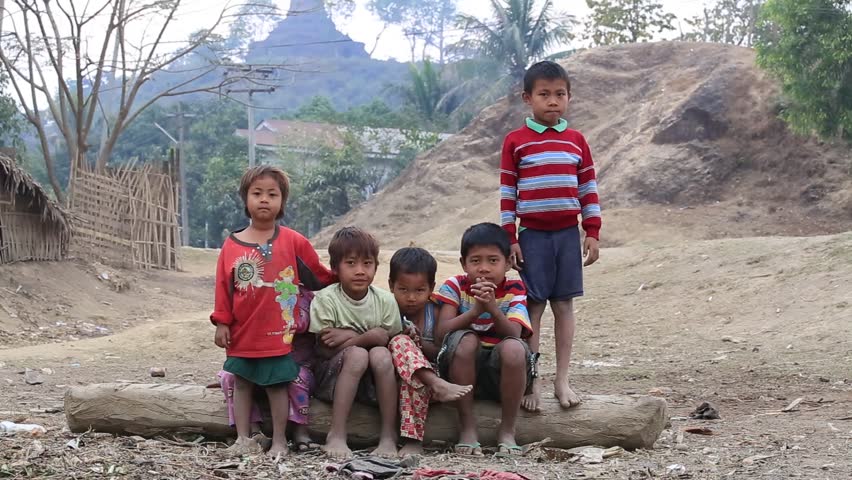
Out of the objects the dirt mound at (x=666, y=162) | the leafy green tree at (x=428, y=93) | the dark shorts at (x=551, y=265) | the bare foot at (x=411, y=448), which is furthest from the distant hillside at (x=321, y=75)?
the bare foot at (x=411, y=448)

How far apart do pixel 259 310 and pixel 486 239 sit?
106 cm

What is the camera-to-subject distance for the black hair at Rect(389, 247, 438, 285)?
4.28m

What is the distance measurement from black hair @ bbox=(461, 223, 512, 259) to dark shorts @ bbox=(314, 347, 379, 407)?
0.73 meters

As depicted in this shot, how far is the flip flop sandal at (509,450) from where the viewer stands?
163 inches

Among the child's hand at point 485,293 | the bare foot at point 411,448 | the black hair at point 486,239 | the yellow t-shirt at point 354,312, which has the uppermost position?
the black hair at point 486,239

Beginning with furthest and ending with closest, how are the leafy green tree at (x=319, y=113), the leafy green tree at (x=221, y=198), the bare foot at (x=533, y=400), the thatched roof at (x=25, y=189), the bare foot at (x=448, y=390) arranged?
the leafy green tree at (x=319, y=113)
the leafy green tree at (x=221, y=198)
the thatched roof at (x=25, y=189)
the bare foot at (x=533, y=400)
the bare foot at (x=448, y=390)

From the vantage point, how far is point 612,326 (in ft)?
36.9

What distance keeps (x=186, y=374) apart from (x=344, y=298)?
4031 millimetres

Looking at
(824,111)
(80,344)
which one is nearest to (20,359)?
(80,344)

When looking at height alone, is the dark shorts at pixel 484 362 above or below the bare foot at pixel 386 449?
above

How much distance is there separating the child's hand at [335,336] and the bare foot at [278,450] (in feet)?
1.57

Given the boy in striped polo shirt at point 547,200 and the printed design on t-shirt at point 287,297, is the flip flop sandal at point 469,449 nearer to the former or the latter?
the boy in striped polo shirt at point 547,200

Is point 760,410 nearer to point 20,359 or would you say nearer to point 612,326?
point 612,326

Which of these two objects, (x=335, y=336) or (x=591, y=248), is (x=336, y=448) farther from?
(x=591, y=248)
